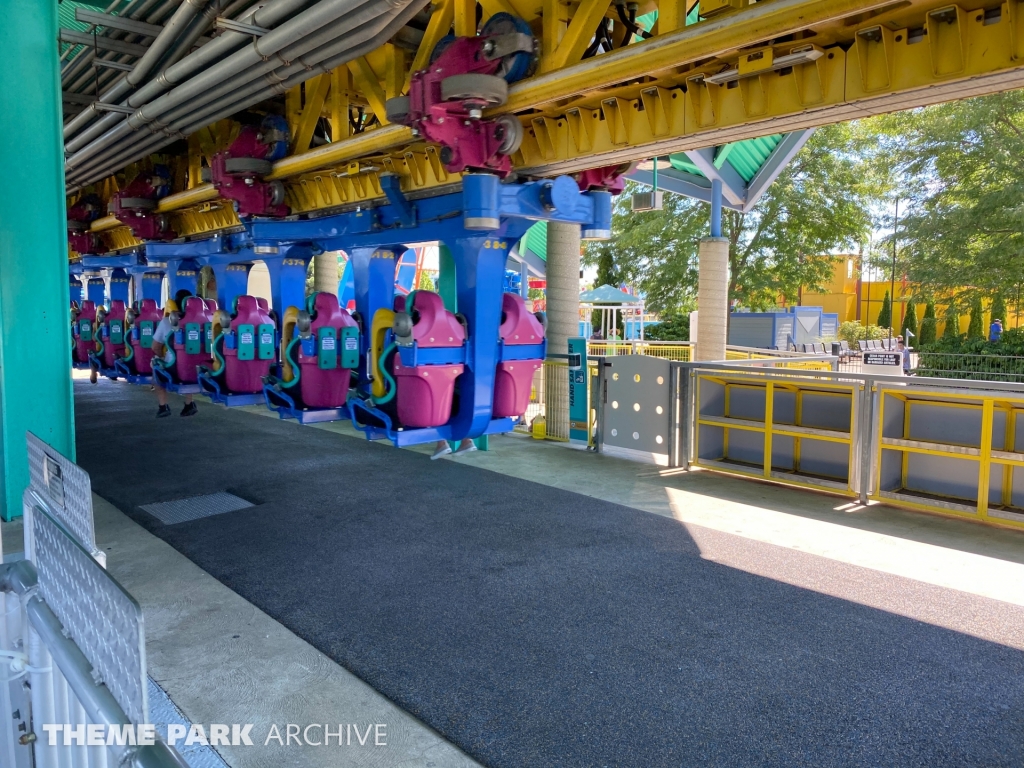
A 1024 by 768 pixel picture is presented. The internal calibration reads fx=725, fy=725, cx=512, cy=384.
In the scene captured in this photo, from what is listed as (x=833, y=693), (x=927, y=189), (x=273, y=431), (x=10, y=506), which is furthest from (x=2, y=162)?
(x=927, y=189)

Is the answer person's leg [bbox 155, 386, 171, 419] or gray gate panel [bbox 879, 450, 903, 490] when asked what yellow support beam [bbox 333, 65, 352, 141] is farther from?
gray gate panel [bbox 879, 450, 903, 490]

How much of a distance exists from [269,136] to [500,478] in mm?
4619

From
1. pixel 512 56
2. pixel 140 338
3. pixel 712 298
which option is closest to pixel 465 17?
pixel 512 56

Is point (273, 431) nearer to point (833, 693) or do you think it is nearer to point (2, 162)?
point (2, 162)

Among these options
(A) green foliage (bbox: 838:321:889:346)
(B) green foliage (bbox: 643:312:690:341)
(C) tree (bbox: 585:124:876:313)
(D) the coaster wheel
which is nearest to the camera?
(D) the coaster wheel

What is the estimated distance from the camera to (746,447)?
8156mm

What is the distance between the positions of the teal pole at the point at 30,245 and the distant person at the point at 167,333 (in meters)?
4.44

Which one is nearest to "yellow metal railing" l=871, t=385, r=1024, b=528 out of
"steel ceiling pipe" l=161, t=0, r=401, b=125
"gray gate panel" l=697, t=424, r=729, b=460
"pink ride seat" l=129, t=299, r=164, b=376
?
"gray gate panel" l=697, t=424, r=729, b=460

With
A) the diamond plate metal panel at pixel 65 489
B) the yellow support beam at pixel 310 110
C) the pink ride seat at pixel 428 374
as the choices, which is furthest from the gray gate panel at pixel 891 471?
the yellow support beam at pixel 310 110

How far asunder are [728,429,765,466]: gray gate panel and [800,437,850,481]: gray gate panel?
1.53 feet

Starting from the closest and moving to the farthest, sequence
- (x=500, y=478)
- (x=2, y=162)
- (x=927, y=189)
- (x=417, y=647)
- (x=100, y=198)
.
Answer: (x=417, y=647) < (x=2, y=162) < (x=500, y=478) < (x=100, y=198) < (x=927, y=189)

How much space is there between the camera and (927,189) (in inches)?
734

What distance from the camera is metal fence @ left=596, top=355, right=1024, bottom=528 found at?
6.26 m

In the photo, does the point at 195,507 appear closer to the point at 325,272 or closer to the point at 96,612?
the point at 96,612
